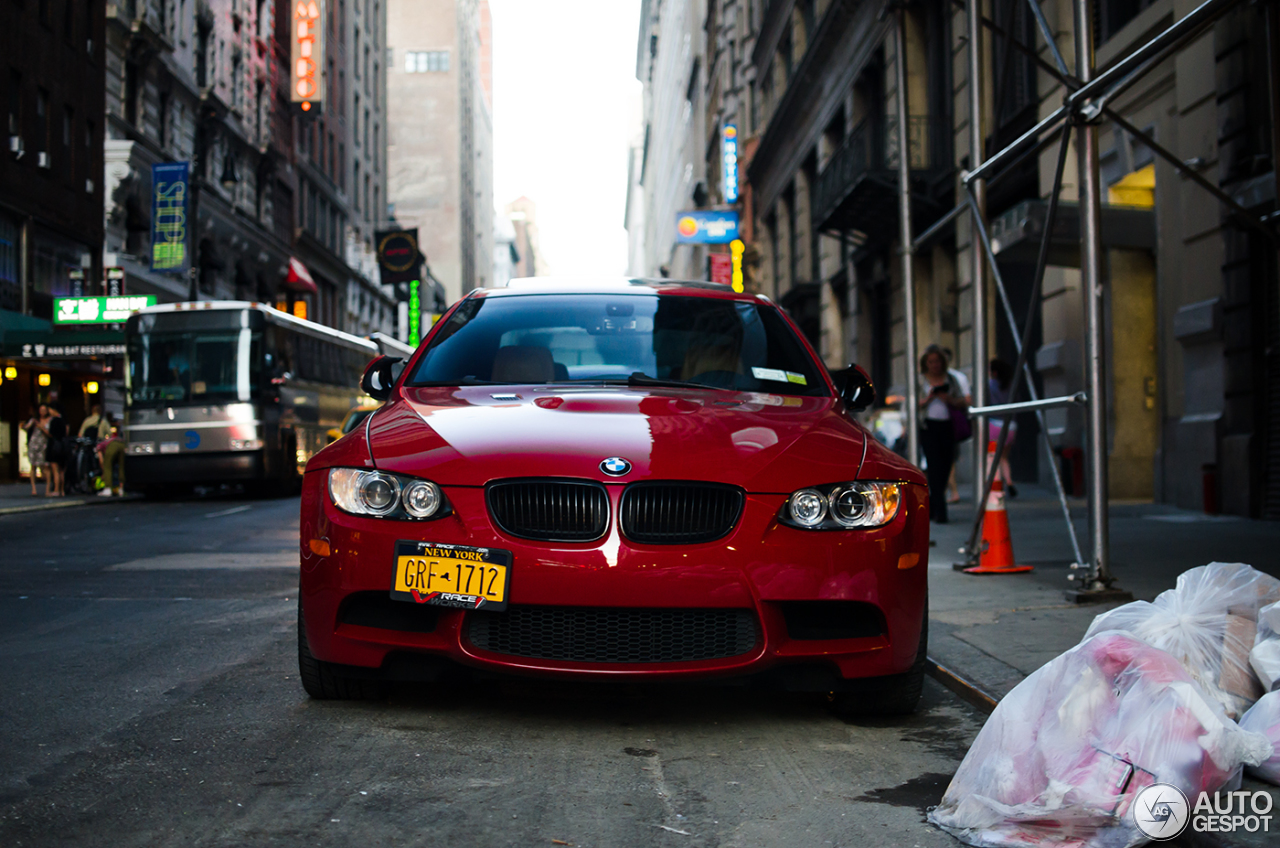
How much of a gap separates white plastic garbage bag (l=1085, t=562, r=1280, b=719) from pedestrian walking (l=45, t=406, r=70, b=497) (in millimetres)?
20751

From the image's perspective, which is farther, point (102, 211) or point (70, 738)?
point (102, 211)

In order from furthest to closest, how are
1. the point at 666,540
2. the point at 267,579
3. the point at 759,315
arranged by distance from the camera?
the point at 267,579 → the point at 759,315 → the point at 666,540

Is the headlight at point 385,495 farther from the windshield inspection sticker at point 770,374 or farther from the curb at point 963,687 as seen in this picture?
the curb at point 963,687

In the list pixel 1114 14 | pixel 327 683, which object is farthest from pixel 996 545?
pixel 1114 14

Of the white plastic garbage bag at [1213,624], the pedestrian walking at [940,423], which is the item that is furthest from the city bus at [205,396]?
the white plastic garbage bag at [1213,624]

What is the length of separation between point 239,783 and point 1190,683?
2553 mm

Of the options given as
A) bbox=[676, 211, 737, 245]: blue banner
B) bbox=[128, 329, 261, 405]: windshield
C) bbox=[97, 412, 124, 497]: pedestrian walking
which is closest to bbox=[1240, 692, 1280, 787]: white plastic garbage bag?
bbox=[128, 329, 261, 405]: windshield

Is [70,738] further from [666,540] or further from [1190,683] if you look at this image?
[1190,683]

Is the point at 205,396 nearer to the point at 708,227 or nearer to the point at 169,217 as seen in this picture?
the point at 169,217

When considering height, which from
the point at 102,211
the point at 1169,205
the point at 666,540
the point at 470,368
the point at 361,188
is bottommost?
the point at 666,540

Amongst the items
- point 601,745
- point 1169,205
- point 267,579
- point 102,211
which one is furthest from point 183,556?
point 102,211

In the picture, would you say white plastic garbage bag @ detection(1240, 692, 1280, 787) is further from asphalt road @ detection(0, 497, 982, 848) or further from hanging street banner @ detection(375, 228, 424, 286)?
hanging street banner @ detection(375, 228, 424, 286)

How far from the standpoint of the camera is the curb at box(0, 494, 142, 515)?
17.4 metres

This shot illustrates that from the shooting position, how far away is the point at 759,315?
5.78m
